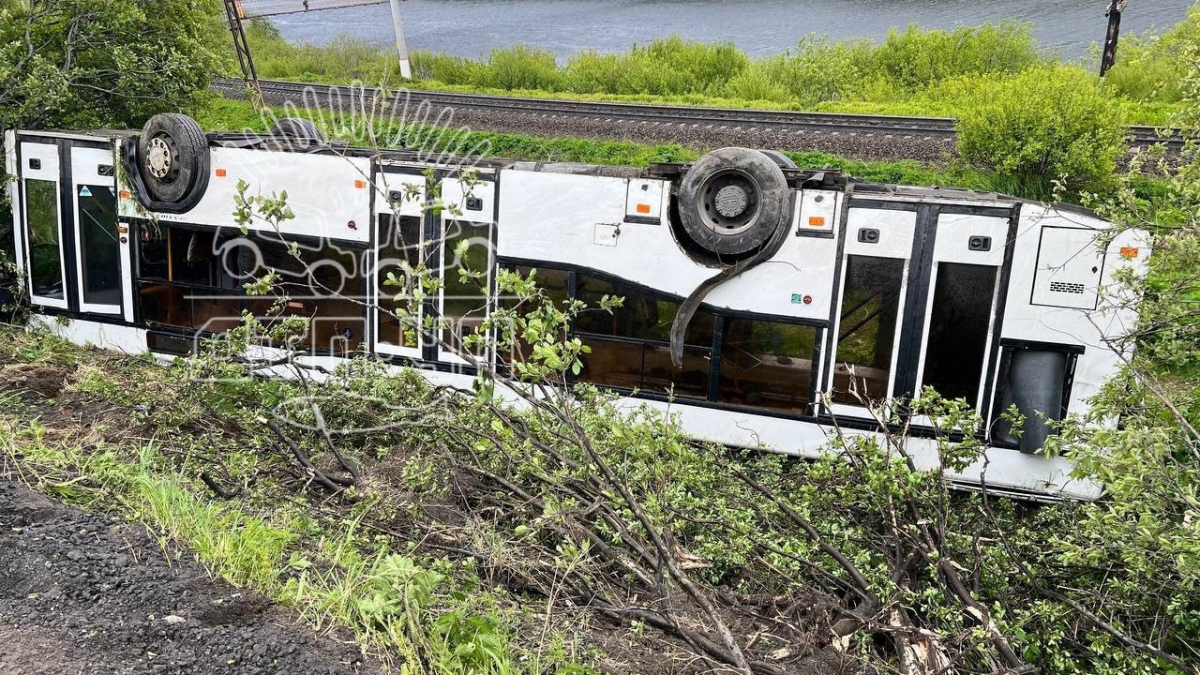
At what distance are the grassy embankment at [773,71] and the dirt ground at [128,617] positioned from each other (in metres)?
16.8

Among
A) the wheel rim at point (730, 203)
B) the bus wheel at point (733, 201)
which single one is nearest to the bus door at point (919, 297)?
the bus wheel at point (733, 201)

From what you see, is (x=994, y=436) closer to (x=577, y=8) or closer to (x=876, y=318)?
(x=876, y=318)

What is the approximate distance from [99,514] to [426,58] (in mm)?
30718

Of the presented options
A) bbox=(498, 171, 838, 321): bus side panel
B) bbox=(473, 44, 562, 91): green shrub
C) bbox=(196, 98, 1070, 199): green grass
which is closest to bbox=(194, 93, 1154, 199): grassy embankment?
bbox=(196, 98, 1070, 199): green grass

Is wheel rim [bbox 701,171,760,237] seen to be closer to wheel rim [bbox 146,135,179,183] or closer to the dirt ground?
the dirt ground

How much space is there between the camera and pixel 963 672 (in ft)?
14.4

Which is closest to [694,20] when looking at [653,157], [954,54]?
[954,54]

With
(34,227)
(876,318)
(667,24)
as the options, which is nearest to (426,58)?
(667,24)

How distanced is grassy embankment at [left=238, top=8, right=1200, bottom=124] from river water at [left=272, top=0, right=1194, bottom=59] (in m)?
13.7

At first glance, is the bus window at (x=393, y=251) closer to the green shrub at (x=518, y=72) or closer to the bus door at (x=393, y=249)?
the bus door at (x=393, y=249)

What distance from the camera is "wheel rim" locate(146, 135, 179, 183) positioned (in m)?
8.45

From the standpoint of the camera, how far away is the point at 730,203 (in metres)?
7.06

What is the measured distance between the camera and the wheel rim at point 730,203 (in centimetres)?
703

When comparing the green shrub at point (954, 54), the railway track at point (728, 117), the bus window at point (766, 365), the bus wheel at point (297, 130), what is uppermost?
the green shrub at point (954, 54)
